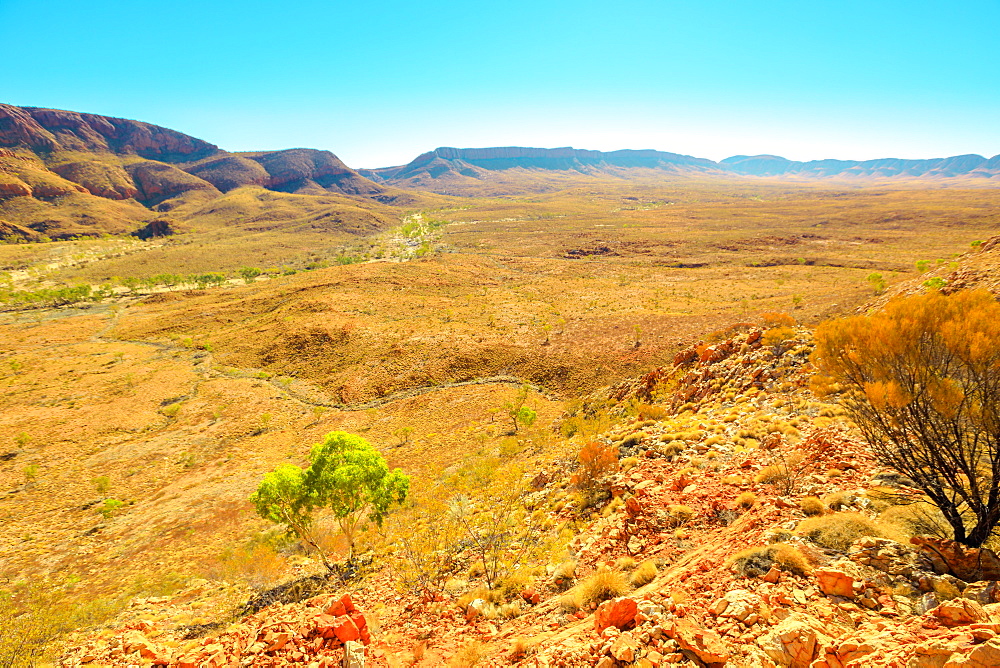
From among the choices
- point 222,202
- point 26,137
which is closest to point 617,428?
point 222,202

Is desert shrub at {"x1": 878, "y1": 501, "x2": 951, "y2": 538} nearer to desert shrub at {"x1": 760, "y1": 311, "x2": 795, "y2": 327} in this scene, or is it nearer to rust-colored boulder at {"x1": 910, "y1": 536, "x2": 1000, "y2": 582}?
rust-colored boulder at {"x1": 910, "y1": 536, "x2": 1000, "y2": 582}

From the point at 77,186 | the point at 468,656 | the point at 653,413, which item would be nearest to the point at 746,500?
the point at 468,656

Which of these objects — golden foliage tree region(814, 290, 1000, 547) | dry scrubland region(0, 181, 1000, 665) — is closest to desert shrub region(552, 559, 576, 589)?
dry scrubland region(0, 181, 1000, 665)

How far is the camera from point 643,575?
8.48 m

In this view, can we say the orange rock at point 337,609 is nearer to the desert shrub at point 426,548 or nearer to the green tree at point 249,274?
the desert shrub at point 426,548

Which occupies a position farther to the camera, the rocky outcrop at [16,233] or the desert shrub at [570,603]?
the rocky outcrop at [16,233]

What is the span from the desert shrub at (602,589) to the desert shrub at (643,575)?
0.63ft

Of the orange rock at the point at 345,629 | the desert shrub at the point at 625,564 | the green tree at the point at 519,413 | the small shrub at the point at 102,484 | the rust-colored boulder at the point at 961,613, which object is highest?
the rust-colored boulder at the point at 961,613

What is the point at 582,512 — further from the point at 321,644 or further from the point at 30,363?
the point at 30,363

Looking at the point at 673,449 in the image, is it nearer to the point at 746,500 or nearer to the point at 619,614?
the point at 746,500

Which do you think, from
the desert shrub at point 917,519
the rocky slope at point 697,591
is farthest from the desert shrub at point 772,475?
the desert shrub at point 917,519

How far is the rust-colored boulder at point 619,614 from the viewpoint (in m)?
6.64

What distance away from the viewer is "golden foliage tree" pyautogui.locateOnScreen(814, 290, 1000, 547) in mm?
6868

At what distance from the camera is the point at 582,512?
12836 millimetres
